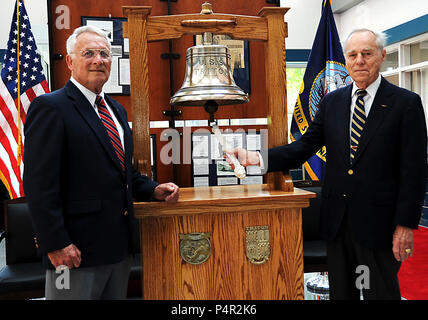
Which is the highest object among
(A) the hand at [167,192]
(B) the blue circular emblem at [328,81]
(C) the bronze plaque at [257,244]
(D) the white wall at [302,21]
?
(D) the white wall at [302,21]

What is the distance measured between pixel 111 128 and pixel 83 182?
1.03 feet

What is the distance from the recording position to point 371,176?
215 cm

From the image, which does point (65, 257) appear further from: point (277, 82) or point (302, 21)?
point (302, 21)

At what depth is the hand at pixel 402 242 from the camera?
209 cm

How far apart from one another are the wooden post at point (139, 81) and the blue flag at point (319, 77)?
2358mm

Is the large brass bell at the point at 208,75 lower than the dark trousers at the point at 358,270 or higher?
higher

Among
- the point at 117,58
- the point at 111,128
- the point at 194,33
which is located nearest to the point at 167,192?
the point at 111,128

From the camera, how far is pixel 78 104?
194 centimetres

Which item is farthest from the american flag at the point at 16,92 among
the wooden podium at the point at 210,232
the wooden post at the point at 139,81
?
the wooden podium at the point at 210,232

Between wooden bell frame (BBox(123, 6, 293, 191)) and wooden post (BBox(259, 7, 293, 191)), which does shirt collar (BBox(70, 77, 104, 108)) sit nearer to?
wooden bell frame (BBox(123, 6, 293, 191))

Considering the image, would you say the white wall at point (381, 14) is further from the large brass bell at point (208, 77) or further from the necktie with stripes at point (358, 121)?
the large brass bell at point (208, 77)
